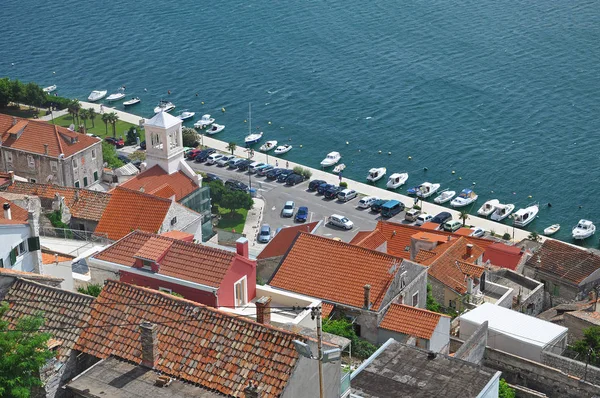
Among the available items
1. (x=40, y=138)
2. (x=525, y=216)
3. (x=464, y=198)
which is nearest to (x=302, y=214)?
(x=464, y=198)

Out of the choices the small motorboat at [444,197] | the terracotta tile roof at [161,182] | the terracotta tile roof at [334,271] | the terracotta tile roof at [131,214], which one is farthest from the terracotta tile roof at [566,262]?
the small motorboat at [444,197]

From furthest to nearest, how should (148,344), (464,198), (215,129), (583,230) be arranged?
(215,129), (464,198), (583,230), (148,344)

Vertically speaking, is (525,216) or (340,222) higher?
(340,222)

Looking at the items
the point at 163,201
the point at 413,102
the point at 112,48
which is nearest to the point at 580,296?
the point at 163,201

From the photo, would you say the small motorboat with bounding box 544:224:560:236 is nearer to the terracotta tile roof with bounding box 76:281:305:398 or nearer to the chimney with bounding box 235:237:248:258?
the chimney with bounding box 235:237:248:258

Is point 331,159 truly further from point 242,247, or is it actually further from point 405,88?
point 242,247

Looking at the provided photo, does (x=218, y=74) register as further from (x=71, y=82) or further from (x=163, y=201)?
(x=163, y=201)
